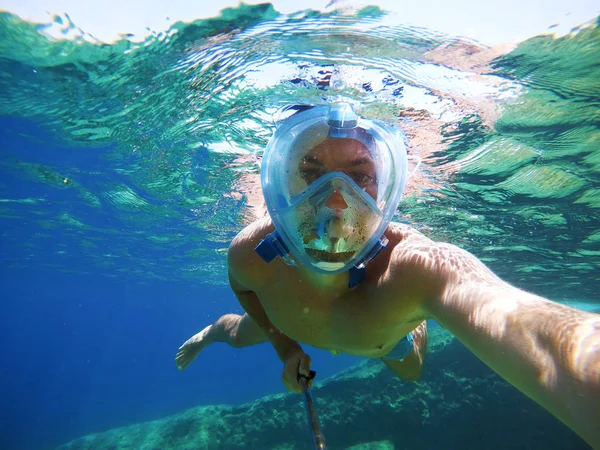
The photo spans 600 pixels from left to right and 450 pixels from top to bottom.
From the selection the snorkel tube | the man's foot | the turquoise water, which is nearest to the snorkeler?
the snorkel tube

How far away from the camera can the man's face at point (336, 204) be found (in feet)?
9.60

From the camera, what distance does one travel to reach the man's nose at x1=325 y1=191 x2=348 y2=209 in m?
3.03

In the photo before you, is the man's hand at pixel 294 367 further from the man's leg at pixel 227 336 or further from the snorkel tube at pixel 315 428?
the man's leg at pixel 227 336

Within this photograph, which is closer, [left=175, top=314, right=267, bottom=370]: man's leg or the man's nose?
the man's nose

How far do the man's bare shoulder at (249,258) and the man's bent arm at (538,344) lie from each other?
2.32 metres

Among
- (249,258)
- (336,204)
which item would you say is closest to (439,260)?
(336,204)

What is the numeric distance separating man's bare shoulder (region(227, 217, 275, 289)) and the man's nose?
1.31m

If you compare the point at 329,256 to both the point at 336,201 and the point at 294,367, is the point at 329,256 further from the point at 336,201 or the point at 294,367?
the point at 294,367

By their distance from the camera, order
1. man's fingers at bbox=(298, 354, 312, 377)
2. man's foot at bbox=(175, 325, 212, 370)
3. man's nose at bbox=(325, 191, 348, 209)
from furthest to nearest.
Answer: man's foot at bbox=(175, 325, 212, 370), man's fingers at bbox=(298, 354, 312, 377), man's nose at bbox=(325, 191, 348, 209)

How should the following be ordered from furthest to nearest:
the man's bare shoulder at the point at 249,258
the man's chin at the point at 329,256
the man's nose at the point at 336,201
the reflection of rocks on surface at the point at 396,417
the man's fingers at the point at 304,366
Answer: the reflection of rocks on surface at the point at 396,417
the man's bare shoulder at the point at 249,258
the man's fingers at the point at 304,366
the man's nose at the point at 336,201
the man's chin at the point at 329,256

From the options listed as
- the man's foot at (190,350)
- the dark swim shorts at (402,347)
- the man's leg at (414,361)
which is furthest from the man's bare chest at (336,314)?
the man's foot at (190,350)

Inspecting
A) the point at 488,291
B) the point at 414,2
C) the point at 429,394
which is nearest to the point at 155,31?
the point at 414,2

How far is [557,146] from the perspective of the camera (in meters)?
8.33

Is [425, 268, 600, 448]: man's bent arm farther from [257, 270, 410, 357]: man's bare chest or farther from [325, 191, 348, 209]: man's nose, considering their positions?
[325, 191, 348, 209]: man's nose
